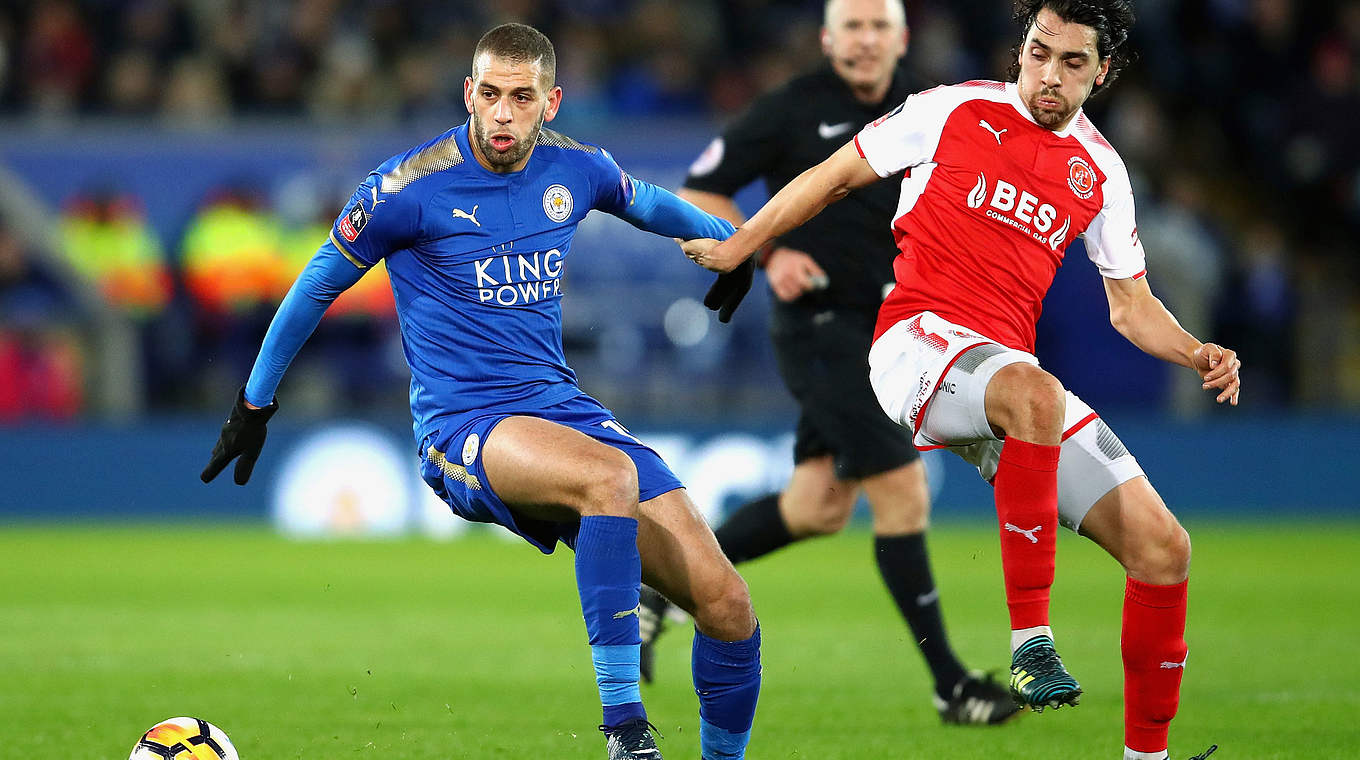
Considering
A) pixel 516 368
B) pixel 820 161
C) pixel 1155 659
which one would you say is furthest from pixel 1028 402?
pixel 820 161

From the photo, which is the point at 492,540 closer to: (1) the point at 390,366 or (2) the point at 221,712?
(1) the point at 390,366

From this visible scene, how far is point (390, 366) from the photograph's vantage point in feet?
48.2

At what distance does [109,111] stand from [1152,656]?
43.4 feet

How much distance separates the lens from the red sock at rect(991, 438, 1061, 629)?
480 centimetres

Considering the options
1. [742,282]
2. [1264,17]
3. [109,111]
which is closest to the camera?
[742,282]

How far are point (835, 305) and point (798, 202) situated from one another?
186cm

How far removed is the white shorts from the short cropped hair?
137 centimetres

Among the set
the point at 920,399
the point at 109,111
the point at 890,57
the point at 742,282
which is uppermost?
the point at 109,111

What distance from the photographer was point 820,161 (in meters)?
7.18

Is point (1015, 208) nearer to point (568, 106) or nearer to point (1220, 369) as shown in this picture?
point (1220, 369)

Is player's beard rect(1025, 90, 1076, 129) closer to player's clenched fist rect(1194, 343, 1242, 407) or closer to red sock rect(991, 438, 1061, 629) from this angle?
player's clenched fist rect(1194, 343, 1242, 407)

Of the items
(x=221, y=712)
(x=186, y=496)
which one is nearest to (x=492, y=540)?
(x=186, y=496)

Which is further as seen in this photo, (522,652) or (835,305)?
(522,652)

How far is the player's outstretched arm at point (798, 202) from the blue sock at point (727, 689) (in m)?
1.25
